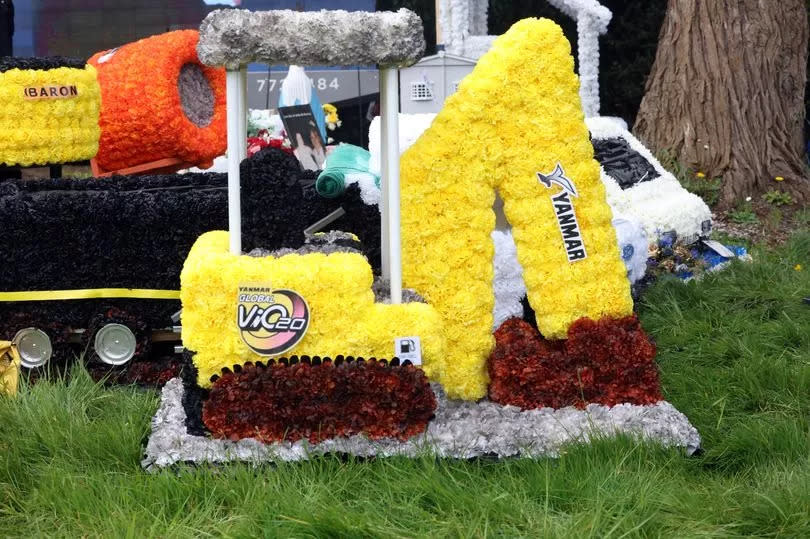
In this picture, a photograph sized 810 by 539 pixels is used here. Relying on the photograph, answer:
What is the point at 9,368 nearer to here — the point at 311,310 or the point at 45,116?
the point at 45,116

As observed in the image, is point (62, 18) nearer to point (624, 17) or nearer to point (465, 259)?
point (624, 17)

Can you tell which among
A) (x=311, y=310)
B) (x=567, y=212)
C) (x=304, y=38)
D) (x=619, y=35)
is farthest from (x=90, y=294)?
(x=619, y=35)

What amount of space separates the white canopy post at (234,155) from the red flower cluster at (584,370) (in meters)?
1.03

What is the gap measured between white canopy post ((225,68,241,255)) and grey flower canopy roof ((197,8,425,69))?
12 cm

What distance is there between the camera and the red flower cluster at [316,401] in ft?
11.1

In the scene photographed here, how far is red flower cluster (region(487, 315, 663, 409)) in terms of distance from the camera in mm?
3645

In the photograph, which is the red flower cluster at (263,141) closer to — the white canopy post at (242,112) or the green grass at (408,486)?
the white canopy post at (242,112)

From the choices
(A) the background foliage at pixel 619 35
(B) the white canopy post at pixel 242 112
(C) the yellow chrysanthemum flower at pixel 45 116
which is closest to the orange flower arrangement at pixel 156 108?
(C) the yellow chrysanthemum flower at pixel 45 116

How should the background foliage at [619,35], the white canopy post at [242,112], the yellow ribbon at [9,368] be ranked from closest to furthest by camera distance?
the white canopy post at [242,112] → the yellow ribbon at [9,368] → the background foliage at [619,35]

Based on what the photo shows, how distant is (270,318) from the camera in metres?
3.37

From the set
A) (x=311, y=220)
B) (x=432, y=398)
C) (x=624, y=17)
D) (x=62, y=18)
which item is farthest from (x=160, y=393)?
(x=624, y=17)

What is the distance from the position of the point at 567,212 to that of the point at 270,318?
3.64 ft

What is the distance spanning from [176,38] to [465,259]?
2.33 metres

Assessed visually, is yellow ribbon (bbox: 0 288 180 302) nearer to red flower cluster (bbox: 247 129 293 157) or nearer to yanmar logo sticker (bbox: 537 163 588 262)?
yanmar logo sticker (bbox: 537 163 588 262)
